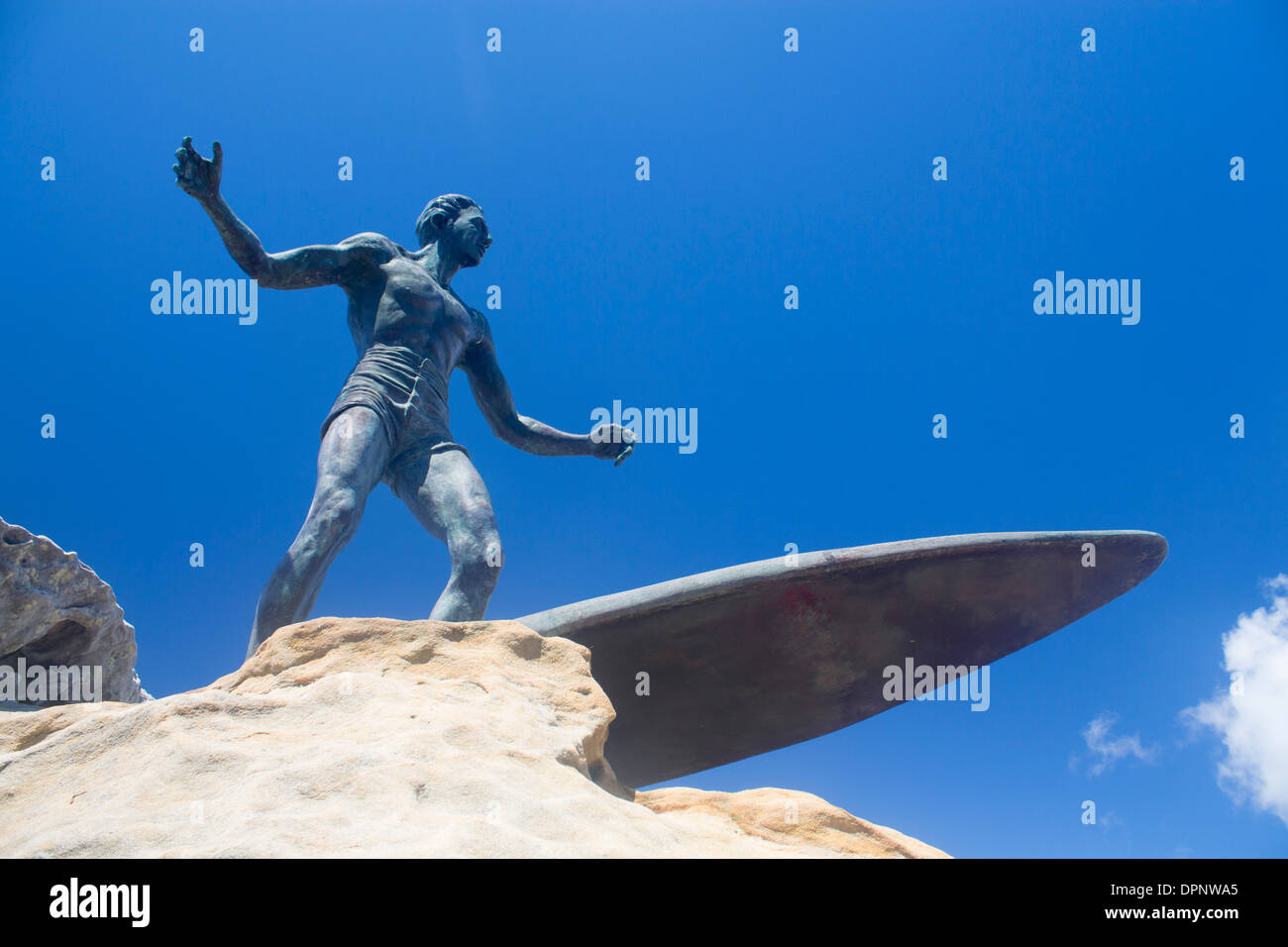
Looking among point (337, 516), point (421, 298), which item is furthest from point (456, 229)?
point (337, 516)

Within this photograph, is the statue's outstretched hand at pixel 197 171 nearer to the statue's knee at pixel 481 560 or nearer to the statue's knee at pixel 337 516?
the statue's knee at pixel 337 516

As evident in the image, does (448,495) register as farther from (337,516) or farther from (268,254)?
(268,254)

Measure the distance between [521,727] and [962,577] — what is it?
2.04 m

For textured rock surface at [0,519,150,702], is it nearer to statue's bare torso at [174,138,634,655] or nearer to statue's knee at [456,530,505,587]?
statue's bare torso at [174,138,634,655]

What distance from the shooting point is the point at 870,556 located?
10.2ft

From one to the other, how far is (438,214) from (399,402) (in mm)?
1397

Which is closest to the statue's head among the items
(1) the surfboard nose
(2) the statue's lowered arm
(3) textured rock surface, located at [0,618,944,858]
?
(2) the statue's lowered arm

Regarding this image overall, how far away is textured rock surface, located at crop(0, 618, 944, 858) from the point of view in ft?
4.71

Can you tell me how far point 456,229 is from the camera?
15.1 feet

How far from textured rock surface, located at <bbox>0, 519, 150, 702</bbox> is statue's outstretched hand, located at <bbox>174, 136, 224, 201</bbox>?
199 centimetres

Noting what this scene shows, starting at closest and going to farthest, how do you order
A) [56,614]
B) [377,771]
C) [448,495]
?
[377,771], [448,495], [56,614]
